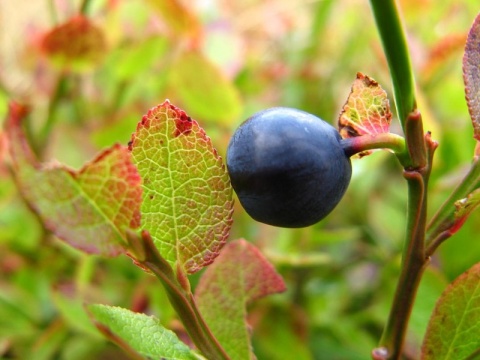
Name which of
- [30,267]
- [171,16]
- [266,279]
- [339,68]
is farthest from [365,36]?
[266,279]

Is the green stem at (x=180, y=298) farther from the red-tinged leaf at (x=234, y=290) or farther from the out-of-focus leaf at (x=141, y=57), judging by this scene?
the out-of-focus leaf at (x=141, y=57)

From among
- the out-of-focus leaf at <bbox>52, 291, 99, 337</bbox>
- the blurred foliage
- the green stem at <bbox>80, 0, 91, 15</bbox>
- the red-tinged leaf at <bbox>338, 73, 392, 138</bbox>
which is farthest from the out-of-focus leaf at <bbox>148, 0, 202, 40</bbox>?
the red-tinged leaf at <bbox>338, 73, 392, 138</bbox>

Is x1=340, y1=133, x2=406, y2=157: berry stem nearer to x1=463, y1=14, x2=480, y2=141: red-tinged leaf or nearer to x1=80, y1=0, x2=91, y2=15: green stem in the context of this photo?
x1=463, y1=14, x2=480, y2=141: red-tinged leaf

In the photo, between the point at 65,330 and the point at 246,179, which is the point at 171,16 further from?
the point at 246,179

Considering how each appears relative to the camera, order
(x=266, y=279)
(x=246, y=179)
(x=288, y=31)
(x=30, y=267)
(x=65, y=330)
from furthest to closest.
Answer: (x=288, y=31) → (x=30, y=267) → (x=65, y=330) → (x=266, y=279) → (x=246, y=179)

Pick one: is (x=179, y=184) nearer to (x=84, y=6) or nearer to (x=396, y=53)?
(x=396, y=53)

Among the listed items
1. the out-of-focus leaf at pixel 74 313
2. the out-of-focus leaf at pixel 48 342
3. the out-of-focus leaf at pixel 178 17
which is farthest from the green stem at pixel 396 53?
the out-of-focus leaf at pixel 178 17
